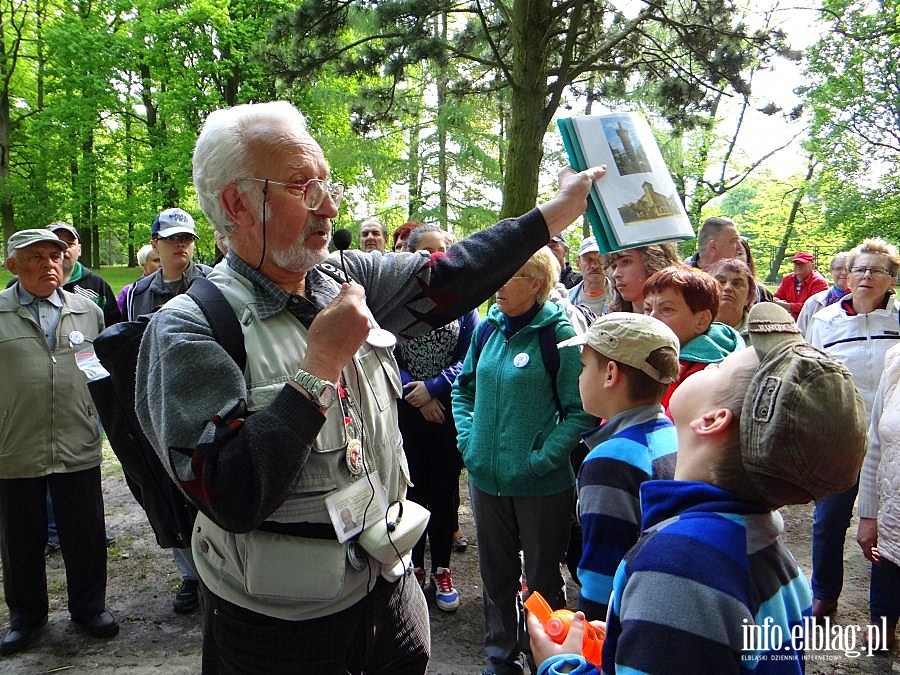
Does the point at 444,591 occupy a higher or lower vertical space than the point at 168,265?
lower

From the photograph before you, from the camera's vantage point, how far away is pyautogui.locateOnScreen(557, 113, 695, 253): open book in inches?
72.9

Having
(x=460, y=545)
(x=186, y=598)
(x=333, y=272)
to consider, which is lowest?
(x=460, y=545)

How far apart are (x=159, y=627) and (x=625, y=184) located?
3537 millimetres

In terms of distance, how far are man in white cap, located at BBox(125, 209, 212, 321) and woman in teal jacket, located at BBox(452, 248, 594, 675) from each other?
2.44 m

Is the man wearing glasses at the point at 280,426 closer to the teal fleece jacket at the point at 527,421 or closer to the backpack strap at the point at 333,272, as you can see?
the backpack strap at the point at 333,272

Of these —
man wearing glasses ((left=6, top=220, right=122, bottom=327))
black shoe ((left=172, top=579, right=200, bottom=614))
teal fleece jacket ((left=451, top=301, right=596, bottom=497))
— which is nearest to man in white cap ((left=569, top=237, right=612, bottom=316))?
teal fleece jacket ((left=451, top=301, right=596, bottom=497))

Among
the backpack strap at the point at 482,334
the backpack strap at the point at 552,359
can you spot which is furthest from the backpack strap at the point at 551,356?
the backpack strap at the point at 482,334

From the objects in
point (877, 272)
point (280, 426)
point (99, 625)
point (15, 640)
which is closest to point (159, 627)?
point (99, 625)

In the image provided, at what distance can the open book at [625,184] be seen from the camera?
185cm

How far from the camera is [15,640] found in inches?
130

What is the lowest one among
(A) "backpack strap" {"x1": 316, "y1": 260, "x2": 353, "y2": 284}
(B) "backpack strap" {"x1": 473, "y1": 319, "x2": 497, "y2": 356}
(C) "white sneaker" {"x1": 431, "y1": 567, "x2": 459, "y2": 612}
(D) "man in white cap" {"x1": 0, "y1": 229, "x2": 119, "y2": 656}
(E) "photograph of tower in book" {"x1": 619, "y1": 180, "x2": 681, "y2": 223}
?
(C) "white sneaker" {"x1": 431, "y1": 567, "x2": 459, "y2": 612}

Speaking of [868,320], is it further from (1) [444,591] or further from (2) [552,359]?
(1) [444,591]

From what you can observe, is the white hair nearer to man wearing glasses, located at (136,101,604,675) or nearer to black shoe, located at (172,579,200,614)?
man wearing glasses, located at (136,101,604,675)

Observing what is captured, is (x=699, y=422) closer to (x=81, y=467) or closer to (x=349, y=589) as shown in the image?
(x=349, y=589)
